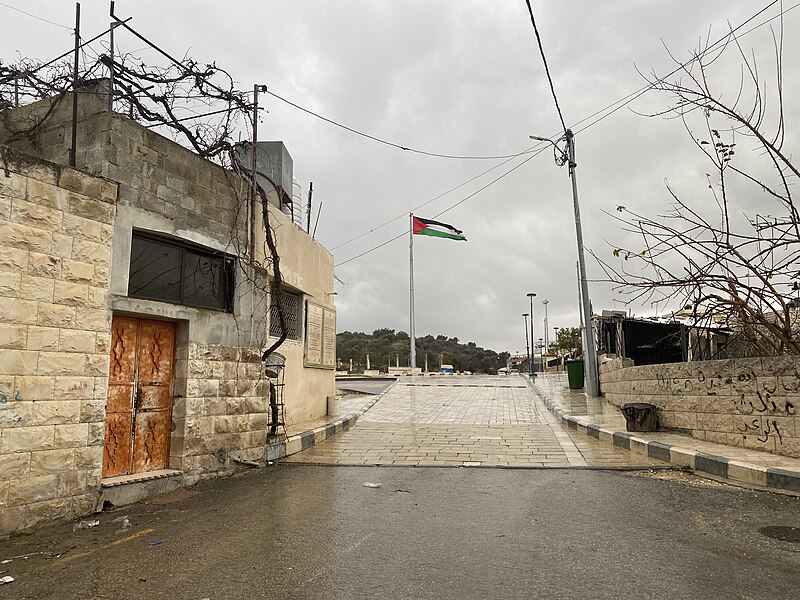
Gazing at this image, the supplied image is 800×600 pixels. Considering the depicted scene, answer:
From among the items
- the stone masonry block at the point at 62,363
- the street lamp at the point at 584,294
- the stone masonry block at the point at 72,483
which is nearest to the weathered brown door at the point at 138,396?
the stone masonry block at the point at 72,483

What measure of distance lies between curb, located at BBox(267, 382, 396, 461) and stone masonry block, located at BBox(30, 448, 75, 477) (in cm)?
347

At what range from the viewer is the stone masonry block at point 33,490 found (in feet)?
17.3

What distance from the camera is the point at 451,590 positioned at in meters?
3.76

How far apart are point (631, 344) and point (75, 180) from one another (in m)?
16.7

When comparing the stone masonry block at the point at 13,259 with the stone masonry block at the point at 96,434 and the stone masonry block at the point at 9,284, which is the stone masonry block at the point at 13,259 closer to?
the stone masonry block at the point at 9,284

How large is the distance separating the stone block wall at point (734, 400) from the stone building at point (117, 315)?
283 inches

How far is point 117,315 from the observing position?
6.89 metres

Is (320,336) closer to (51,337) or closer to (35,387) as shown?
(51,337)

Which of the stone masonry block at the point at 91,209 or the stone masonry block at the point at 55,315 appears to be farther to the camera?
the stone masonry block at the point at 91,209

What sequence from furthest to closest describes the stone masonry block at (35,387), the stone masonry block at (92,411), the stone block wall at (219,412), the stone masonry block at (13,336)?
the stone block wall at (219,412), the stone masonry block at (92,411), the stone masonry block at (35,387), the stone masonry block at (13,336)

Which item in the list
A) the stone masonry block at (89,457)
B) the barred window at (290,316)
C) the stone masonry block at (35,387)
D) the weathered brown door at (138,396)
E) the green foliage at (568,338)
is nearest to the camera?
the stone masonry block at (35,387)

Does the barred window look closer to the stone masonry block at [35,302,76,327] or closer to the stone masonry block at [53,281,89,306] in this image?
the stone masonry block at [53,281,89,306]

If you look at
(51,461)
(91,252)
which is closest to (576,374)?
(91,252)

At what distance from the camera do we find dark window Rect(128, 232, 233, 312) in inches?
282
